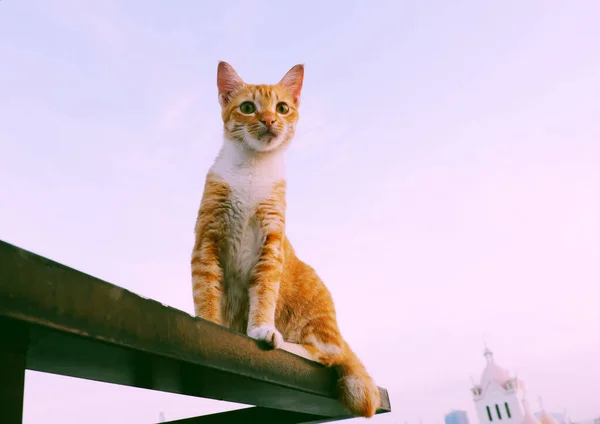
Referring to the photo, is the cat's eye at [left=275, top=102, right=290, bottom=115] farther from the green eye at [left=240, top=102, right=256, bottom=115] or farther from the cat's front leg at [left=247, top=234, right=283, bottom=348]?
the cat's front leg at [left=247, top=234, right=283, bottom=348]

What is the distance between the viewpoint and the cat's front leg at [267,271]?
6.06 ft

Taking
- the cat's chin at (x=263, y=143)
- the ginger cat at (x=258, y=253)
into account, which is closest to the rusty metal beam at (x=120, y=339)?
the ginger cat at (x=258, y=253)

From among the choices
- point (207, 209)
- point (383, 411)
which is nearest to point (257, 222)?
point (207, 209)

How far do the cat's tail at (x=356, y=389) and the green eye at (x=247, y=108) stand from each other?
120cm

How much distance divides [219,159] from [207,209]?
34 cm

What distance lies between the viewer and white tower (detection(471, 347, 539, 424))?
31.8 metres

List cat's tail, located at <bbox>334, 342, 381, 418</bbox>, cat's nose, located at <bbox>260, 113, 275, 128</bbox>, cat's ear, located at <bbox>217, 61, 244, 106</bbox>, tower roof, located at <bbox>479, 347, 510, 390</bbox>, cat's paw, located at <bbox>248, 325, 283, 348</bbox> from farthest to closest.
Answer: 1. tower roof, located at <bbox>479, 347, 510, 390</bbox>
2. cat's ear, located at <bbox>217, 61, 244, 106</bbox>
3. cat's nose, located at <bbox>260, 113, 275, 128</bbox>
4. cat's tail, located at <bbox>334, 342, 381, 418</bbox>
5. cat's paw, located at <bbox>248, 325, 283, 348</bbox>

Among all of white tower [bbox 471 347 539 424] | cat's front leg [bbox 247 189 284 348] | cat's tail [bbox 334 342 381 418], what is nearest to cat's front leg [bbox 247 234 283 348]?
cat's front leg [bbox 247 189 284 348]

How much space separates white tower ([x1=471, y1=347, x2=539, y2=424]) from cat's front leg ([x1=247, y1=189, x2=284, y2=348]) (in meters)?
35.2

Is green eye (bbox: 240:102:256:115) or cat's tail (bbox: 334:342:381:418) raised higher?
green eye (bbox: 240:102:256:115)

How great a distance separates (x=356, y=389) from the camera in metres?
1.82

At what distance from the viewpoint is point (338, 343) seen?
6.81 ft

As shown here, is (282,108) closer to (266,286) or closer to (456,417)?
(266,286)

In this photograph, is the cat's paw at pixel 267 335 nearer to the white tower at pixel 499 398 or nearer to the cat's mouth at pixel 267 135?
the cat's mouth at pixel 267 135
